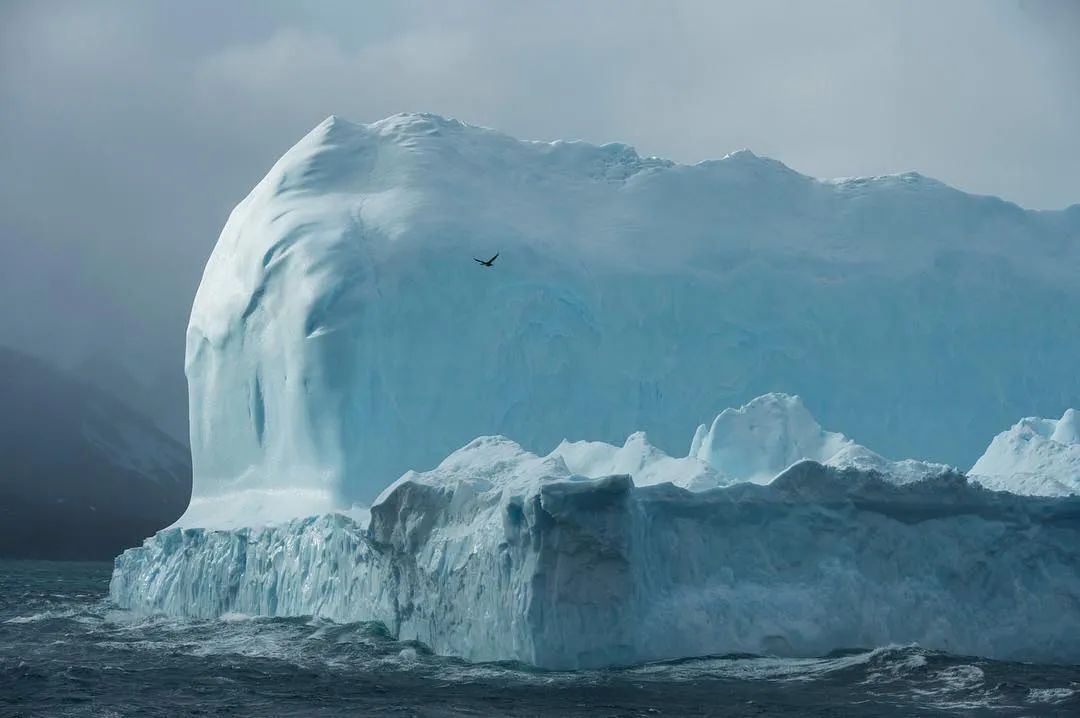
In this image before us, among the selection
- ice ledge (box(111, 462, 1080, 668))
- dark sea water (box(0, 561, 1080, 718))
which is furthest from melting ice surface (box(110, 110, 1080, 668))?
dark sea water (box(0, 561, 1080, 718))

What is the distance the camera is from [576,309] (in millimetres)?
20875

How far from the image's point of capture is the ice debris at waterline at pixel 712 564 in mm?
14258

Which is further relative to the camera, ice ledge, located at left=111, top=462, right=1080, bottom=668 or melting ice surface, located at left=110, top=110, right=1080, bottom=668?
melting ice surface, located at left=110, top=110, right=1080, bottom=668

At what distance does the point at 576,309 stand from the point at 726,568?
6652 mm

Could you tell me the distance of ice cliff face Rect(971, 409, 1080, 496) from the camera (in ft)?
55.9

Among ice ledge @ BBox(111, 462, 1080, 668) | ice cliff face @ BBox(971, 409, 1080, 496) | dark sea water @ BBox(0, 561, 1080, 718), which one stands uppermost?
ice cliff face @ BBox(971, 409, 1080, 496)

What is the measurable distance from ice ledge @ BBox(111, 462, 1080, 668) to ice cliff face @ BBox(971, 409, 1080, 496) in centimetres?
92

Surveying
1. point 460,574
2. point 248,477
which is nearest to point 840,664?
point 460,574

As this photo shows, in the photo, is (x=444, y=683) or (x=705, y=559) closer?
(x=444, y=683)

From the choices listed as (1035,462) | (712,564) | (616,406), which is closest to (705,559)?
(712,564)

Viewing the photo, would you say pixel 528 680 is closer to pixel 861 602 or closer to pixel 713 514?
pixel 713 514

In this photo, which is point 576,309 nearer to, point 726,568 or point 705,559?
point 705,559

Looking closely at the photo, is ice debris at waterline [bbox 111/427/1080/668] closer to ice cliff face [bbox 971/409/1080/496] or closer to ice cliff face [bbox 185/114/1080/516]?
ice cliff face [bbox 971/409/1080/496]

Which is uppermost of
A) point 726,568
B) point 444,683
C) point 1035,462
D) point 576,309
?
point 576,309
